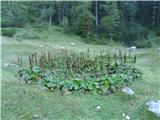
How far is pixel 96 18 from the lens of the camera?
136 ft

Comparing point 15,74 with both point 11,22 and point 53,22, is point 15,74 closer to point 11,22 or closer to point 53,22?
point 11,22

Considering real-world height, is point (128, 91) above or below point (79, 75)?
below

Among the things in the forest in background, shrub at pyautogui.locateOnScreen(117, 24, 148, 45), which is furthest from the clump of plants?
shrub at pyautogui.locateOnScreen(117, 24, 148, 45)

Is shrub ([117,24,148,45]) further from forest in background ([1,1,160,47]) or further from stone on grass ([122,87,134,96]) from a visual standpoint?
stone on grass ([122,87,134,96])

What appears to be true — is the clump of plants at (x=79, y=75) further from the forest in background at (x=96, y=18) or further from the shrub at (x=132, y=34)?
the shrub at (x=132, y=34)

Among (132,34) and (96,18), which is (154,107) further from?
(96,18)

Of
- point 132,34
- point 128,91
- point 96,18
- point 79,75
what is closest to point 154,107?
point 128,91

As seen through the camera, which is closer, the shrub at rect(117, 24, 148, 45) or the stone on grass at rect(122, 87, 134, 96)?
the stone on grass at rect(122, 87, 134, 96)

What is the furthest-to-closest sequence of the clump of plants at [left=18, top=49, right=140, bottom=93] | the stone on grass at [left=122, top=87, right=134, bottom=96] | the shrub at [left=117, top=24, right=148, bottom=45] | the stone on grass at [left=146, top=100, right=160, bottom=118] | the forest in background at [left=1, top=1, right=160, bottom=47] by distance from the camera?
the forest in background at [left=1, top=1, right=160, bottom=47] < the shrub at [left=117, top=24, right=148, bottom=45] < the clump of plants at [left=18, top=49, right=140, bottom=93] < the stone on grass at [left=122, top=87, right=134, bottom=96] < the stone on grass at [left=146, top=100, right=160, bottom=118]

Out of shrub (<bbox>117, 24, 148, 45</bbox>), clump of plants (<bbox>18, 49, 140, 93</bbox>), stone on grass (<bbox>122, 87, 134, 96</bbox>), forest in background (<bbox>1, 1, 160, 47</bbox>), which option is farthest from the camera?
forest in background (<bbox>1, 1, 160, 47</bbox>)

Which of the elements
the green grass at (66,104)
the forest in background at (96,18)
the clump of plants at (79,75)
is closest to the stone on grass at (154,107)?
the green grass at (66,104)

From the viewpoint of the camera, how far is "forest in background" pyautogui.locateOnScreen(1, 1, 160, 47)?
38344 mm

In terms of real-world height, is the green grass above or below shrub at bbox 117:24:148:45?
above

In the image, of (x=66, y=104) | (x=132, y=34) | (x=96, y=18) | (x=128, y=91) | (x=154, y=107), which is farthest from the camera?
(x=96, y=18)
